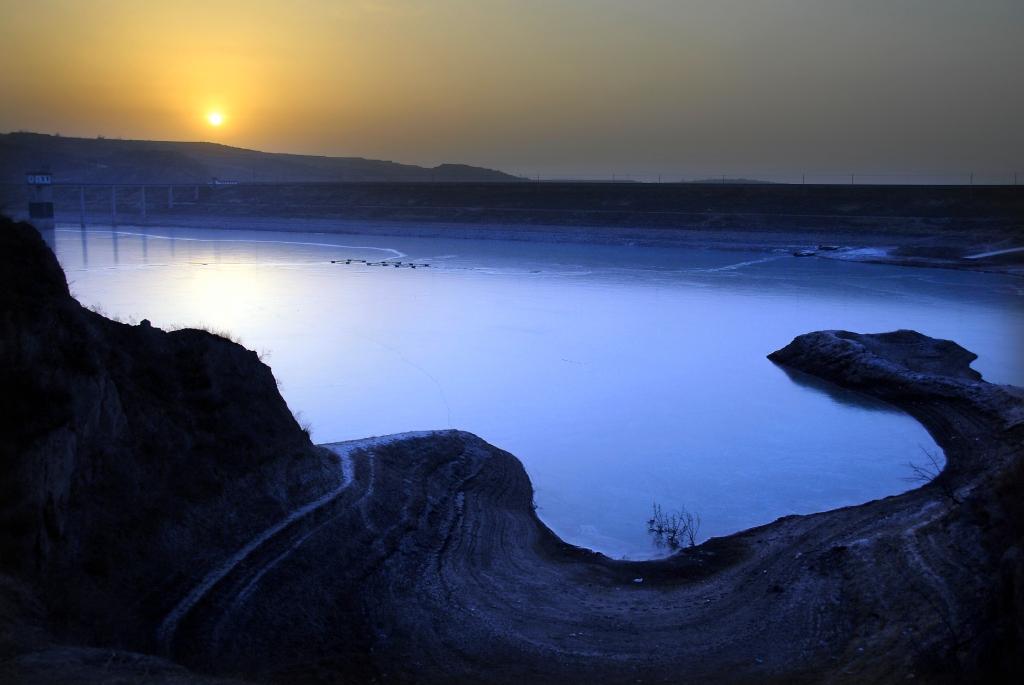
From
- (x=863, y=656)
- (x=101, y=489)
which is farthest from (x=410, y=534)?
(x=863, y=656)

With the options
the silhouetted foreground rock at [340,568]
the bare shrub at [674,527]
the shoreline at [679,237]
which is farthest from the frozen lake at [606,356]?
the shoreline at [679,237]

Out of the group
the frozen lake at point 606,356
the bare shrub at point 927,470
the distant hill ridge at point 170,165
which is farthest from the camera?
the distant hill ridge at point 170,165

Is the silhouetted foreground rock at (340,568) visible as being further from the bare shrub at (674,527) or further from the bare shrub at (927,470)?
the bare shrub at (927,470)

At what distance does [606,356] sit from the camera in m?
18.1

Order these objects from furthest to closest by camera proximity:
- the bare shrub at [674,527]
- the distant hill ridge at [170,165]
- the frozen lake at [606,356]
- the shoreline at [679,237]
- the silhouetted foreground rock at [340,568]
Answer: the distant hill ridge at [170,165], the shoreline at [679,237], the frozen lake at [606,356], the bare shrub at [674,527], the silhouetted foreground rock at [340,568]

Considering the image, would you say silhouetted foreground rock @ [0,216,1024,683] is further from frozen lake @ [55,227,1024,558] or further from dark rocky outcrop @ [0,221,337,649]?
frozen lake @ [55,227,1024,558]

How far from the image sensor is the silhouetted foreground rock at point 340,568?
5.23 metres

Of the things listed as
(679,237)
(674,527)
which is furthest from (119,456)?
(679,237)

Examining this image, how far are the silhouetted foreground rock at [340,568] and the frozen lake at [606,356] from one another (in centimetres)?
160

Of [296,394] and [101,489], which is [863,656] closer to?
[101,489]

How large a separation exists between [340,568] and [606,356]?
1182 centimetres

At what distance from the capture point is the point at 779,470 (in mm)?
11227

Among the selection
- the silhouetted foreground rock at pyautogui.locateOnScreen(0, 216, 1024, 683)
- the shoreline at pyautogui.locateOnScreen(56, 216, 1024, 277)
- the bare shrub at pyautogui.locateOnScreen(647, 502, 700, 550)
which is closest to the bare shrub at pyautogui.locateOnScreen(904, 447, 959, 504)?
the silhouetted foreground rock at pyautogui.locateOnScreen(0, 216, 1024, 683)

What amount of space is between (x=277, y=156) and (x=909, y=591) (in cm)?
14431
